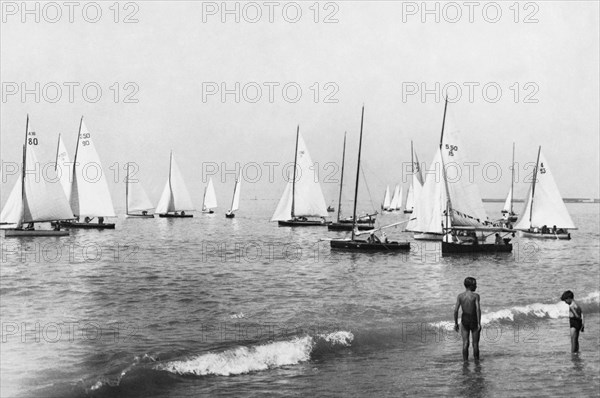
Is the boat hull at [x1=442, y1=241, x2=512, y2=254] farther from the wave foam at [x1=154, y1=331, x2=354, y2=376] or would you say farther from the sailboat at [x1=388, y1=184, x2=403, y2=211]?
the sailboat at [x1=388, y1=184, x2=403, y2=211]

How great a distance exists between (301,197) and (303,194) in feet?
1.85

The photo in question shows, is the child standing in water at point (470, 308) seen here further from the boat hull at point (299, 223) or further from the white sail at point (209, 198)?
the white sail at point (209, 198)

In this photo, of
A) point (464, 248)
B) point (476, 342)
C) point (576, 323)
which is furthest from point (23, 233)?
point (576, 323)

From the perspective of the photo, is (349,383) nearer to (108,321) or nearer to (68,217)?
(108,321)

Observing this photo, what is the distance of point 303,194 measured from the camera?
8475cm

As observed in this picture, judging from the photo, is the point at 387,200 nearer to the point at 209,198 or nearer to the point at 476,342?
the point at 209,198

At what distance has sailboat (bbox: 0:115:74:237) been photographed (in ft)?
199

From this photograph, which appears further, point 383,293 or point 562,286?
point 562,286

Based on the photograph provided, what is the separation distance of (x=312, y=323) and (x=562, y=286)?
62.1 feet

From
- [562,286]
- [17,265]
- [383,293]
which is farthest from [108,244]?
[562,286]

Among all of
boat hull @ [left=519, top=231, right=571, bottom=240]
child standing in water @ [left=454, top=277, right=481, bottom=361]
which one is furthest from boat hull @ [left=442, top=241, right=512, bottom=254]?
child standing in water @ [left=454, top=277, right=481, bottom=361]

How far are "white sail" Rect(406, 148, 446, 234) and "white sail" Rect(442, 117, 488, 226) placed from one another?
0.76 metres

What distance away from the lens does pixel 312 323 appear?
2241cm

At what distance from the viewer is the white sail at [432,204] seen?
52.2 m
